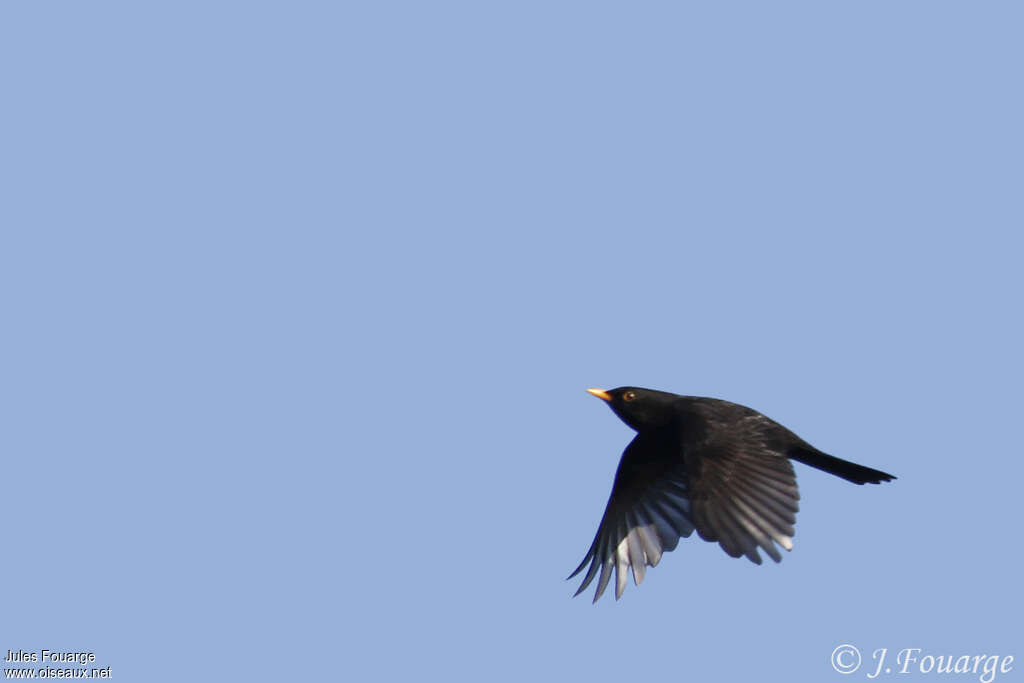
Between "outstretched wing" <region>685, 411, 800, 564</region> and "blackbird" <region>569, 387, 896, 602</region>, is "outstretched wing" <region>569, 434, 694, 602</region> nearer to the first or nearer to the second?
"blackbird" <region>569, 387, 896, 602</region>

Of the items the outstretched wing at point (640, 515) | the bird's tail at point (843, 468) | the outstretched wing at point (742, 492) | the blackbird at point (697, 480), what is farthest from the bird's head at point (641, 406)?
the bird's tail at point (843, 468)

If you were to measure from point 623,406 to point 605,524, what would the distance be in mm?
1123

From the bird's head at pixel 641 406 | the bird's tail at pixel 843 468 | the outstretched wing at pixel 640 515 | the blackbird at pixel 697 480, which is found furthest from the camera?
the bird's head at pixel 641 406

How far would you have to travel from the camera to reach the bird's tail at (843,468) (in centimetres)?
1116

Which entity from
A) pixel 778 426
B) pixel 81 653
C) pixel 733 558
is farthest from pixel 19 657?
pixel 778 426

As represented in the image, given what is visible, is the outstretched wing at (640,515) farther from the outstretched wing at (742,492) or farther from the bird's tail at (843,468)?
the bird's tail at (843,468)

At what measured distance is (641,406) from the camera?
11867 mm

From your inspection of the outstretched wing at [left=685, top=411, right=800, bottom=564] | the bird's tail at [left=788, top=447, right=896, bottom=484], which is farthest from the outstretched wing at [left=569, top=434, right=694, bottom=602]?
the bird's tail at [left=788, top=447, right=896, bottom=484]

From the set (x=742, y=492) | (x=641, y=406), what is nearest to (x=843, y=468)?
(x=742, y=492)

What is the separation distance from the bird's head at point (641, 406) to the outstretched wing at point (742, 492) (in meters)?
0.87

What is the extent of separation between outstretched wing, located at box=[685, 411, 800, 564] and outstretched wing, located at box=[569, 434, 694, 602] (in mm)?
997

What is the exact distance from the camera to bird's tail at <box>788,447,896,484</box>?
11.2 m

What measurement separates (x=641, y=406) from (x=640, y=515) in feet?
3.28

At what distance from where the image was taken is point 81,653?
10648mm
